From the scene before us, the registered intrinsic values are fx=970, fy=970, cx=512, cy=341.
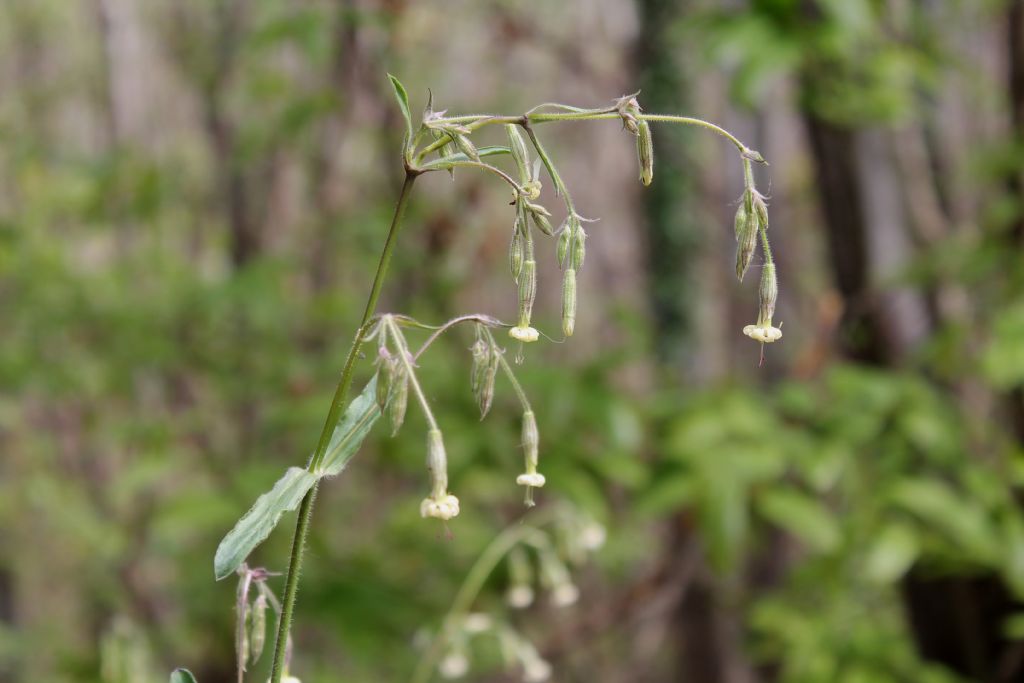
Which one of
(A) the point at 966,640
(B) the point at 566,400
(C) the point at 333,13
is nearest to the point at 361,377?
(C) the point at 333,13

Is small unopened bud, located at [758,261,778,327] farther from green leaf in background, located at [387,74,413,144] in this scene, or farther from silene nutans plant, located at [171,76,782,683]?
green leaf in background, located at [387,74,413,144]

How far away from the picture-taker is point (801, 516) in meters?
2.80

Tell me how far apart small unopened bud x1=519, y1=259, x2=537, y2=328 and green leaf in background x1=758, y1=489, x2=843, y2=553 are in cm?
187

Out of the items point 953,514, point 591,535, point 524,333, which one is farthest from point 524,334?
point 953,514

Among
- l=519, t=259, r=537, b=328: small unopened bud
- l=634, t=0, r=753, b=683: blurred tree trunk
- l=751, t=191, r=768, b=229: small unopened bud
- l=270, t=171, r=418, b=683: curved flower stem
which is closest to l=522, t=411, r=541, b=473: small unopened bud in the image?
l=519, t=259, r=537, b=328: small unopened bud

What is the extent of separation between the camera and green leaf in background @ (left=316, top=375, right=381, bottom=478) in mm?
1075

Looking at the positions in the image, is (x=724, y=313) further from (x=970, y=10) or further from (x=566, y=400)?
(x=566, y=400)

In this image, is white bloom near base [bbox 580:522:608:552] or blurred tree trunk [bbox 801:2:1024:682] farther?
blurred tree trunk [bbox 801:2:1024:682]

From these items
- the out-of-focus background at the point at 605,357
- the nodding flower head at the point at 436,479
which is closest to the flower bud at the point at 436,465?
the nodding flower head at the point at 436,479

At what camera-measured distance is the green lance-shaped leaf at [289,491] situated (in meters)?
0.99

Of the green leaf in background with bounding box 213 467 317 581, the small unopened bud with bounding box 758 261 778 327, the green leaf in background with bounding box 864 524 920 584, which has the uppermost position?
the small unopened bud with bounding box 758 261 778 327

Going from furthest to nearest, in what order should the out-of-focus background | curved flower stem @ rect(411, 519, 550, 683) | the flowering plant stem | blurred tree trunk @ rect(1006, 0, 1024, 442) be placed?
1. blurred tree trunk @ rect(1006, 0, 1024, 442)
2. the out-of-focus background
3. curved flower stem @ rect(411, 519, 550, 683)
4. the flowering plant stem

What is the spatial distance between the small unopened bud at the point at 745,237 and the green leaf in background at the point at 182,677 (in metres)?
0.73

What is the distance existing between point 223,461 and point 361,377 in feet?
2.74
